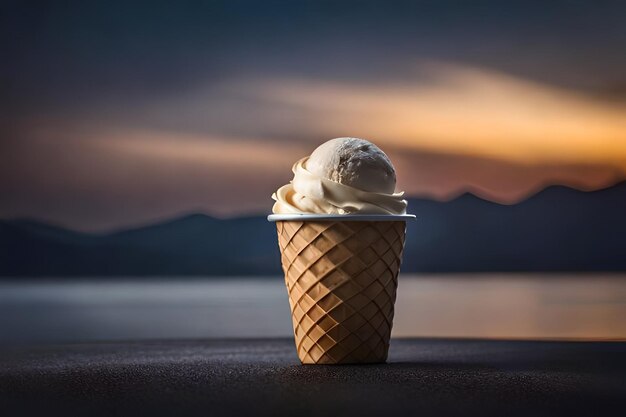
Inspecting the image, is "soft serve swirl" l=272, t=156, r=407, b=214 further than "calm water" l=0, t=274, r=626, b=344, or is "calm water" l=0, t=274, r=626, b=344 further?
"calm water" l=0, t=274, r=626, b=344

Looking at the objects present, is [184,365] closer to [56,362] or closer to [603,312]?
[56,362]

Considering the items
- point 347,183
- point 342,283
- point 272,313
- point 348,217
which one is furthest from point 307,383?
point 272,313

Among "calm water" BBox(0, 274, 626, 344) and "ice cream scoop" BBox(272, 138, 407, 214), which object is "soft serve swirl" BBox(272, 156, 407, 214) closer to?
"ice cream scoop" BBox(272, 138, 407, 214)

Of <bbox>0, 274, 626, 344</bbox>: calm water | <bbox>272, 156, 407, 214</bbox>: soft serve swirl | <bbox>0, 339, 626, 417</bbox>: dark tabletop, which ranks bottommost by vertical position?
<bbox>0, 274, 626, 344</bbox>: calm water

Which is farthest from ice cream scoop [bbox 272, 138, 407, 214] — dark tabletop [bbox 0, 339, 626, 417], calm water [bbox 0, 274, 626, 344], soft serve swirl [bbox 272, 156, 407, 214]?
calm water [bbox 0, 274, 626, 344]

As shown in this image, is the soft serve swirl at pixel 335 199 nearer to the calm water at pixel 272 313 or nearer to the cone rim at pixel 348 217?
the cone rim at pixel 348 217

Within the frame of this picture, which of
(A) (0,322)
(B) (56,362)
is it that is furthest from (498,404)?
(A) (0,322)

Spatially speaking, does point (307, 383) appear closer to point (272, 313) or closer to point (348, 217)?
point (348, 217)

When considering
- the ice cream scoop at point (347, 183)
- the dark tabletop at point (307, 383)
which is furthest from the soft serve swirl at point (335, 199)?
the dark tabletop at point (307, 383)
